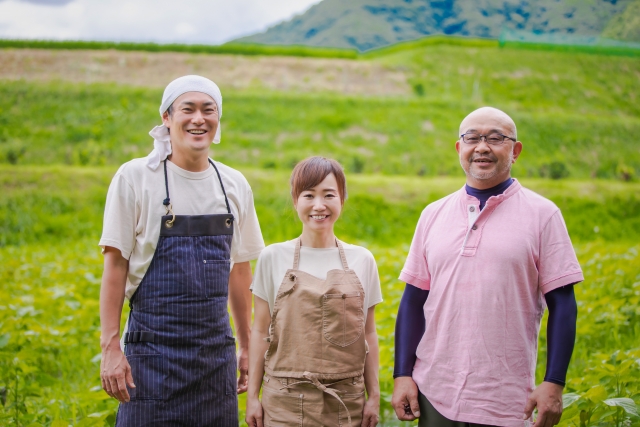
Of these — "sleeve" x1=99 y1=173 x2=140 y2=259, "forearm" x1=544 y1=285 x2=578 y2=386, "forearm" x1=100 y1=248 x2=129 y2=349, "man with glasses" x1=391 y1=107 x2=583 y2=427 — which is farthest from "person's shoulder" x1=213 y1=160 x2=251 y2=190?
"forearm" x1=544 y1=285 x2=578 y2=386

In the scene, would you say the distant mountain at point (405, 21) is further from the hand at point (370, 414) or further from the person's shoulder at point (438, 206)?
the hand at point (370, 414)

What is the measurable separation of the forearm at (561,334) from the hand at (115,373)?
1573 mm

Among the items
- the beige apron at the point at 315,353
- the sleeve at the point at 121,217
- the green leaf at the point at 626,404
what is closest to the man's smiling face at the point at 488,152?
the beige apron at the point at 315,353

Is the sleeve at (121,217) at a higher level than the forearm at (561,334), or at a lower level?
higher

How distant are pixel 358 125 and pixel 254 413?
17147mm

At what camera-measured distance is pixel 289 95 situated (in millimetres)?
20344

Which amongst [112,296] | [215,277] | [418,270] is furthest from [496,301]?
[112,296]

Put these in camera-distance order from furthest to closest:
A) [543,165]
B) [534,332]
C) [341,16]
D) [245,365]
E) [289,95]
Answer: [341,16], [289,95], [543,165], [245,365], [534,332]

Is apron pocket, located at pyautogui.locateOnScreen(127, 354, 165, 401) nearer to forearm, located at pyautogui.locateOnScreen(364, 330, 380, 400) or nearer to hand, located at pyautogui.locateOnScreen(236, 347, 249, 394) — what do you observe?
hand, located at pyautogui.locateOnScreen(236, 347, 249, 394)

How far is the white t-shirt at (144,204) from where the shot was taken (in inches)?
91.4

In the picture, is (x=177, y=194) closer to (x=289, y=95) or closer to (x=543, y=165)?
(x=543, y=165)

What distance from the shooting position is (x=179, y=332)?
7.68 ft

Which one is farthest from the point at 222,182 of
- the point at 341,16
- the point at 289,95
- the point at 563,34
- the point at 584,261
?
the point at 341,16

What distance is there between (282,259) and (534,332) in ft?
3.20
